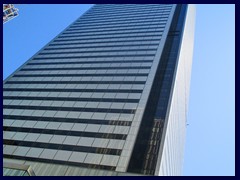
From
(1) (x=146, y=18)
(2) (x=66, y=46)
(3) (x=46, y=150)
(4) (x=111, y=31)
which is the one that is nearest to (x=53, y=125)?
(3) (x=46, y=150)

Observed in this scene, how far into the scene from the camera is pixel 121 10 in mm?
109375

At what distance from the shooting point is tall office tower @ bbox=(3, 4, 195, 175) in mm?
48594

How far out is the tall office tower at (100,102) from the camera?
48.6 meters

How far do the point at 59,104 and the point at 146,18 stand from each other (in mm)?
48514

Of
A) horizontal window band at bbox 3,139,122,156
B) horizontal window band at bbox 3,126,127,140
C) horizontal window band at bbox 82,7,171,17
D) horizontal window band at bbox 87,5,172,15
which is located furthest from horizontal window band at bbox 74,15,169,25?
horizontal window band at bbox 3,139,122,156

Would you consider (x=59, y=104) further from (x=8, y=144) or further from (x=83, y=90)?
(x=8, y=144)

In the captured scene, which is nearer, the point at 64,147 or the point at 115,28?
the point at 64,147

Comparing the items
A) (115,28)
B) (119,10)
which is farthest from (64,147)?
(119,10)

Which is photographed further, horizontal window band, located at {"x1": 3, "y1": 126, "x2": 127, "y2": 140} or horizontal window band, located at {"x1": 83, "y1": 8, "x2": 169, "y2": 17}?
horizontal window band, located at {"x1": 83, "y1": 8, "x2": 169, "y2": 17}

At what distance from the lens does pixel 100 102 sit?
6122 centimetres

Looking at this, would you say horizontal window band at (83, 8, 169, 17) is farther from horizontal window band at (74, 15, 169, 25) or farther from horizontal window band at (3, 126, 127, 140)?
horizontal window band at (3, 126, 127, 140)

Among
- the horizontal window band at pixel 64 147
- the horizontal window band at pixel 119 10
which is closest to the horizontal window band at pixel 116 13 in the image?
the horizontal window band at pixel 119 10

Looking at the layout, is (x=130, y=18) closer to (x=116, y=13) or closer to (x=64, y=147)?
(x=116, y=13)

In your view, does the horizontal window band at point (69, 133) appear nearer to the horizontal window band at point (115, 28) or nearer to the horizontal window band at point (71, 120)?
the horizontal window band at point (71, 120)
